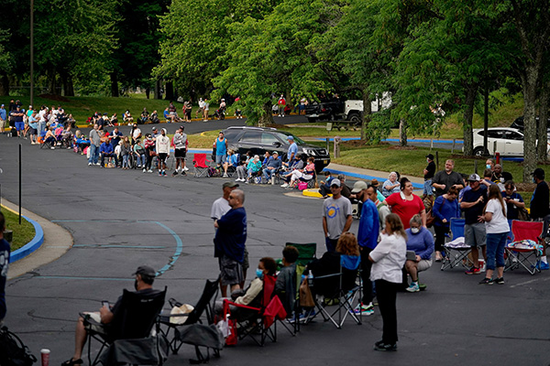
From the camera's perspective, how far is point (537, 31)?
27.2 meters

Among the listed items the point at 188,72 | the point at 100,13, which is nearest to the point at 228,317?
the point at 188,72

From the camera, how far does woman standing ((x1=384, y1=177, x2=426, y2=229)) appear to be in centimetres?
1402

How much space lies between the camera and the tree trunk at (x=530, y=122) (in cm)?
2695

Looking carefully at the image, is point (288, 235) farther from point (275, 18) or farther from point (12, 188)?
point (275, 18)

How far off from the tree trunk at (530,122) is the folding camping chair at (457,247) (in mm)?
12196

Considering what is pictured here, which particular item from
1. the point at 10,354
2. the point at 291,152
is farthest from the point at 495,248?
the point at 291,152

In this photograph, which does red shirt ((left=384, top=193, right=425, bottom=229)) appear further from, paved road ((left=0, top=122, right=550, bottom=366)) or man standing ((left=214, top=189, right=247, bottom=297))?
man standing ((left=214, top=189, right=247, bottom=297))

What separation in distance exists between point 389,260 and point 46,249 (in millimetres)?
9414

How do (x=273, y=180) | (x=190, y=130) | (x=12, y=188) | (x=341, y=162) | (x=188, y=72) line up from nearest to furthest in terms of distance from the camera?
(x=12, y=188) < (x=273, y=180) < (x=341, y=162) < (x=190, y=130) < (x=188, y=72)

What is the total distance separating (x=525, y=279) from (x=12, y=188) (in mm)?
18353

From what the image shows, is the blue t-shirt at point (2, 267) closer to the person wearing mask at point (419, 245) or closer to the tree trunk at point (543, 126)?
the person wearing mask at point (419, 245)

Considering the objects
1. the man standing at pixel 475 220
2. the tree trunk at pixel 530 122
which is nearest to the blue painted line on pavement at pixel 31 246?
the man standing at pixel 475 220

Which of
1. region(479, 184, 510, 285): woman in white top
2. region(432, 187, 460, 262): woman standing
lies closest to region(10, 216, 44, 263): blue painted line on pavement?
region(432, 187, 460, 262): woman standing

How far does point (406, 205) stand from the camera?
14070 millimetres
